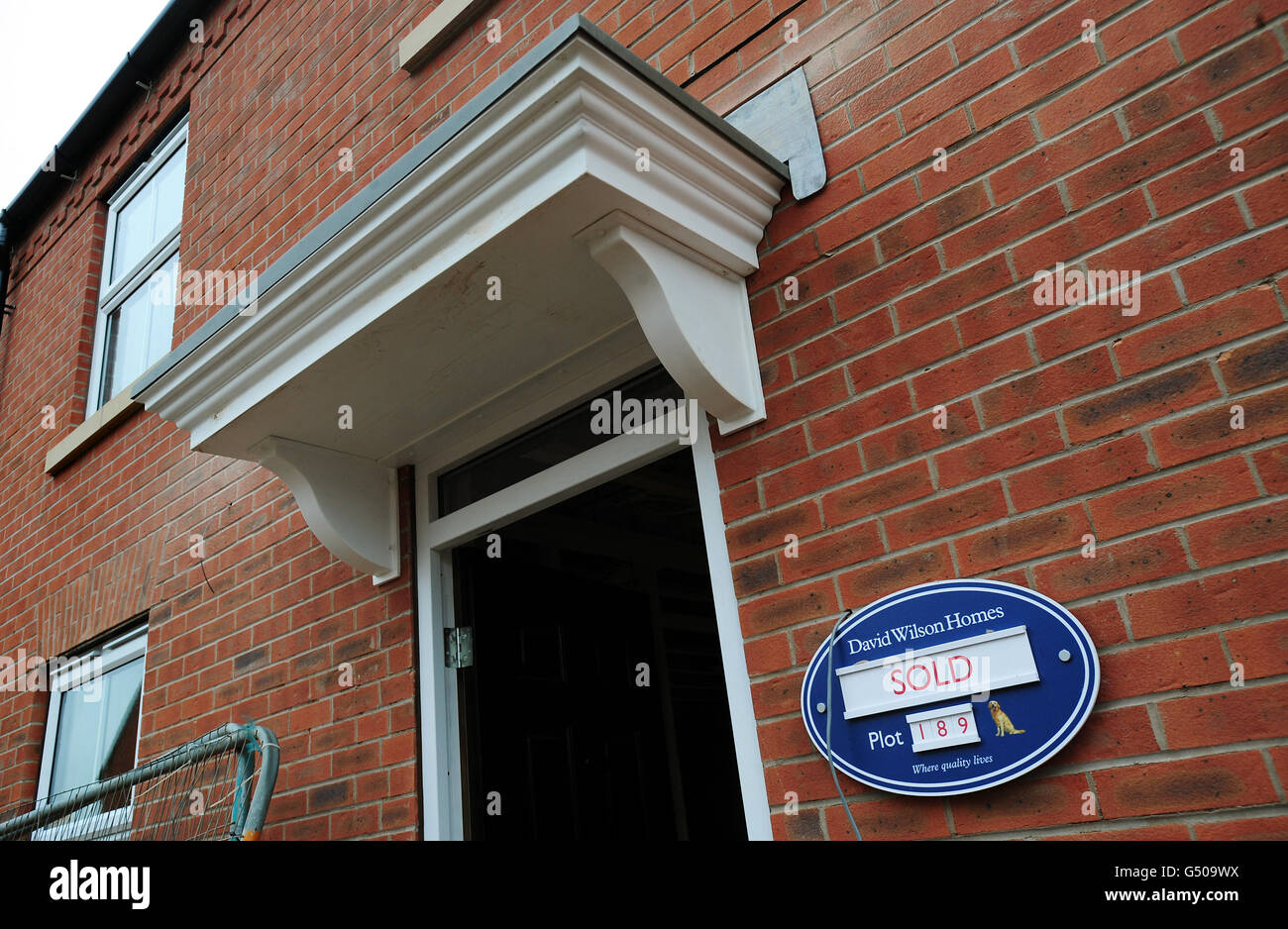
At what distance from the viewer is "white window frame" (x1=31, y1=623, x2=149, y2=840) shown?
3658mm

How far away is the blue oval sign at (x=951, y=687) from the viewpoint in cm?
160

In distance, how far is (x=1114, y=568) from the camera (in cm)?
161

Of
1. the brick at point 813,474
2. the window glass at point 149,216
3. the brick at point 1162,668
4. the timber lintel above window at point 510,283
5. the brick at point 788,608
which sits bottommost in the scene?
the brick at point 1162,668

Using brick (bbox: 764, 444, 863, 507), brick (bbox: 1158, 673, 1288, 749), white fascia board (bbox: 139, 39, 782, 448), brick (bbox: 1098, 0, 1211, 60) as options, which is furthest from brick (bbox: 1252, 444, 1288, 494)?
white fascia board (bbox: 139, 39, 782, 448)

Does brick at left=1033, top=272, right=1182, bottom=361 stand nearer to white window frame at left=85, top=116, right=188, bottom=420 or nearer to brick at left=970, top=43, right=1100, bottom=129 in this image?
brick at left=970, top=43, right=1100, bottom=129

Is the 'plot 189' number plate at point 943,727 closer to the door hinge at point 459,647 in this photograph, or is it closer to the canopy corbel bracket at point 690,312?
the canopy corbel bracket at point 690,312

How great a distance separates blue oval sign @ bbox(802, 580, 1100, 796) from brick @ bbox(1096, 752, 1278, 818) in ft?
0.35

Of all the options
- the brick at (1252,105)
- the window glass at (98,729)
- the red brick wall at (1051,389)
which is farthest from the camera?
the window glass at (98,729)

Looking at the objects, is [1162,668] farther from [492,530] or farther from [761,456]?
[492,530]

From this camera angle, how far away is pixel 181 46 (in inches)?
203

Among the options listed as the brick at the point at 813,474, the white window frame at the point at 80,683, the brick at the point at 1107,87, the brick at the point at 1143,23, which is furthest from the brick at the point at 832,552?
the white window frame at the point at 80,683
